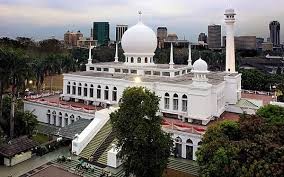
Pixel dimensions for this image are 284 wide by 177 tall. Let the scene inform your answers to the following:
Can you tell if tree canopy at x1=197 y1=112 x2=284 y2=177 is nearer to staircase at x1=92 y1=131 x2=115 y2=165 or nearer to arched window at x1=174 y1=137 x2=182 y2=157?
arched window at x1=174 y1=137 x2=182 y2=157

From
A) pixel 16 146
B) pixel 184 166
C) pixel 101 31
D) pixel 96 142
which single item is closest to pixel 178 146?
pixel 184 166

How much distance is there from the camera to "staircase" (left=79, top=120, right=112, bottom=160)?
100 feet

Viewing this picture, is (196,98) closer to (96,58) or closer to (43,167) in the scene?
(43,167)

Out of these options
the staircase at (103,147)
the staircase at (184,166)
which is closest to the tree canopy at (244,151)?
the staircase at (184,166)

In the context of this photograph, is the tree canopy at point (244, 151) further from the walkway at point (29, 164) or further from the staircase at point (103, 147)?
the walkway at point (29, 164)

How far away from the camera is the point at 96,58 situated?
298 feet

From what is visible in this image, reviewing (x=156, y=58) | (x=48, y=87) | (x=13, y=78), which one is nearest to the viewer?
(x=13, y=78)

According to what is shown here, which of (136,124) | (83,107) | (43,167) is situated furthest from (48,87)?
(136,124)

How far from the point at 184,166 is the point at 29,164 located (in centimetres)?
1361

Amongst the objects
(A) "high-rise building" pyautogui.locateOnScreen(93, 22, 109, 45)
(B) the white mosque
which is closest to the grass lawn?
(B) the white mosque

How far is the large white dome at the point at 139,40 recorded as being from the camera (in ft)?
148

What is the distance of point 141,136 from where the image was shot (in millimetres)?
22391

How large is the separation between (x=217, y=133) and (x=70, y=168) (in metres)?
12.9

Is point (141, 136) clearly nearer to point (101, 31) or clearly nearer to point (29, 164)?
point (29, 164)
